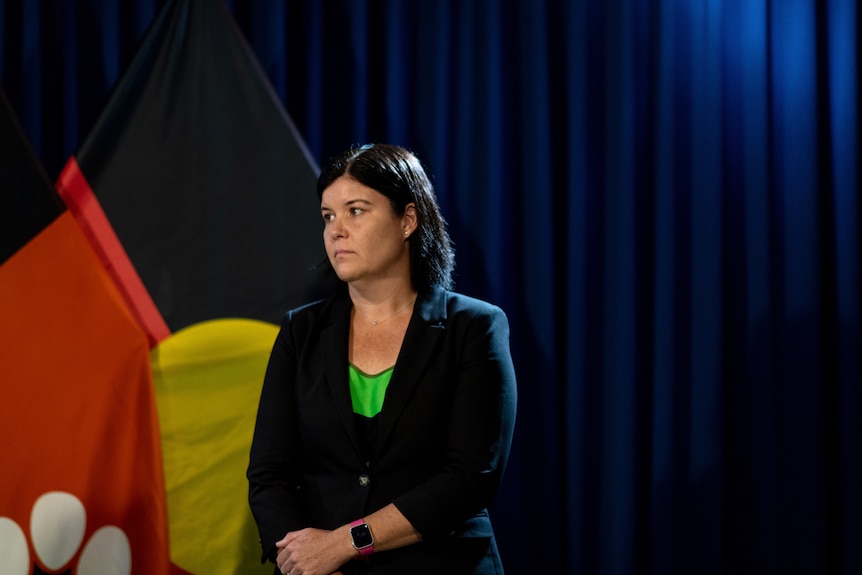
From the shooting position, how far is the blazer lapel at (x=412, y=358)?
178 centimetres

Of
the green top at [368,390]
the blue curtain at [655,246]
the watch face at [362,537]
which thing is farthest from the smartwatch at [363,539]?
the blue curtain at [655,246]

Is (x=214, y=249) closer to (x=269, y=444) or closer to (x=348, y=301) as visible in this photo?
(x=348, y=301)

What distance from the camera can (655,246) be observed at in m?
2.36

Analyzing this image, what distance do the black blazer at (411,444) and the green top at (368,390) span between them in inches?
1.7

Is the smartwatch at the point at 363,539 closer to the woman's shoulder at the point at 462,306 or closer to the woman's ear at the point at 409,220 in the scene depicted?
the woman's shoulder at the point at 462,306

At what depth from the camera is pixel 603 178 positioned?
95.6 inches

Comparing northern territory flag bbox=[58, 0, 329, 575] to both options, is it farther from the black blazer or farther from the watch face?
the watch face

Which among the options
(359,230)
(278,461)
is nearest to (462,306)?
(359,230)

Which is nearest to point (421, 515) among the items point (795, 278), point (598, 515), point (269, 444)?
point (269, 444)

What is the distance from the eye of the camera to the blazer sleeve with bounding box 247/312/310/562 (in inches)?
70.3

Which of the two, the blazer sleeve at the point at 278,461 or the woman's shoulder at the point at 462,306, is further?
the woman's shoulder at the point at 462,306

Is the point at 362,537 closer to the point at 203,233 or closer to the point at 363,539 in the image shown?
the point at 363,539

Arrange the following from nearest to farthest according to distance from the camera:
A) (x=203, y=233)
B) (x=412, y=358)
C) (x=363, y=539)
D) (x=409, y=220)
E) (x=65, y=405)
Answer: (x=363, y=539) < (x=412, y=358) < (x=409, y=220) < (x=65, y=405) < (x=203, y=233)

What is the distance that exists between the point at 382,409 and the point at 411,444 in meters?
0.09
